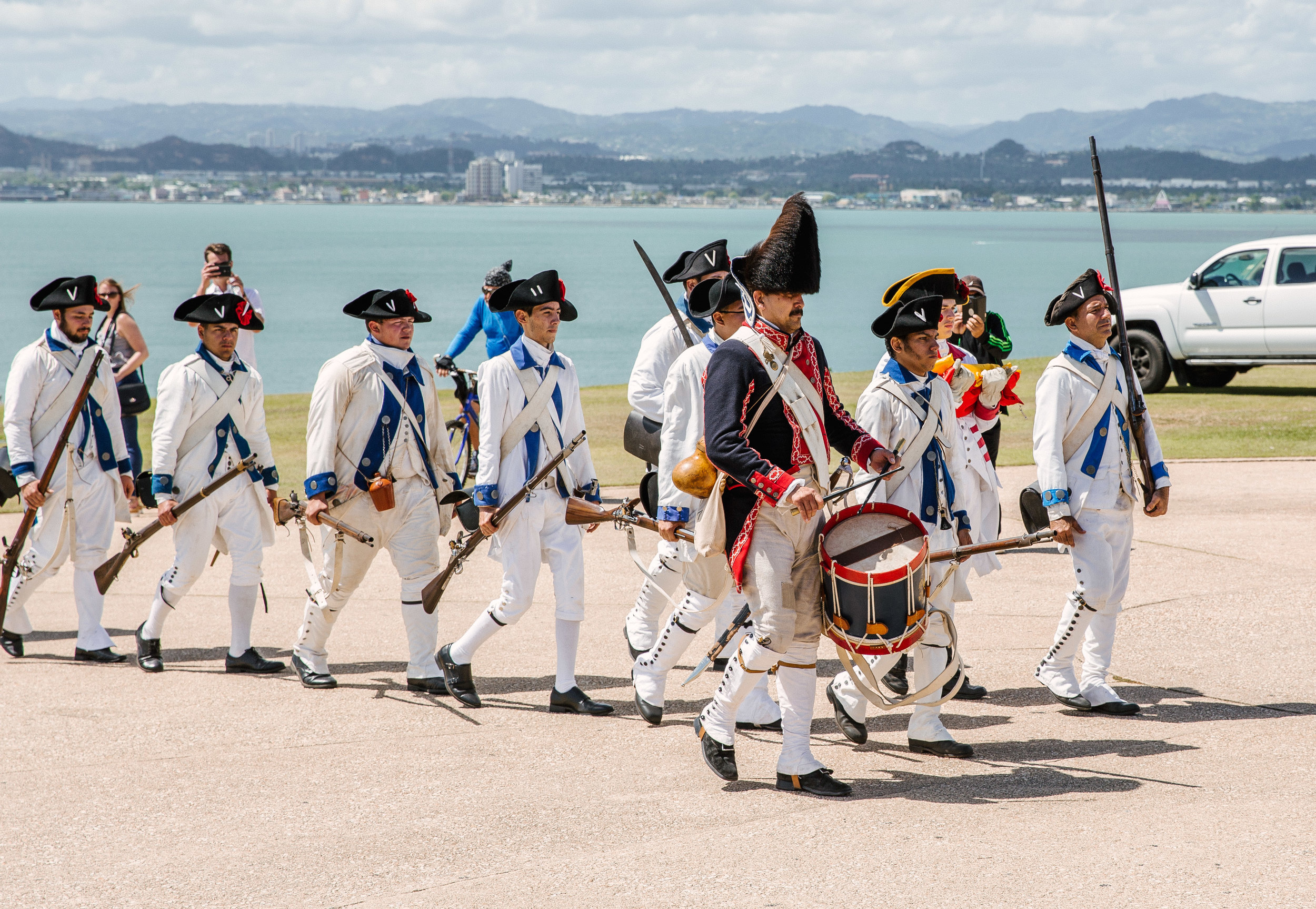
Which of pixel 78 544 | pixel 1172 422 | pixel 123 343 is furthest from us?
pixel 1172 422

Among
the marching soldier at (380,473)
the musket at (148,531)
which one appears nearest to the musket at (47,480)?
the musket at (148,531)

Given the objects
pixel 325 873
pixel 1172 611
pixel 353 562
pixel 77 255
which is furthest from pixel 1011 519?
pixel 77 255

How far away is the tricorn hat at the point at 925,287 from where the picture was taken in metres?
6.00

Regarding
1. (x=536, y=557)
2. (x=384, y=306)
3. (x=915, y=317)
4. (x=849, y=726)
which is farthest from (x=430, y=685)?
(x=915, y=317)

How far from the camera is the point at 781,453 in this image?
5262 mm

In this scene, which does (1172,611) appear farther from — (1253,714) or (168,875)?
(168,875)

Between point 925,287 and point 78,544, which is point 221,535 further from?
point 925,287

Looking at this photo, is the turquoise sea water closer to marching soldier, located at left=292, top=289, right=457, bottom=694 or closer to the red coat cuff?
marching soldier, located at left=292, top=289, right=457, bottom=694

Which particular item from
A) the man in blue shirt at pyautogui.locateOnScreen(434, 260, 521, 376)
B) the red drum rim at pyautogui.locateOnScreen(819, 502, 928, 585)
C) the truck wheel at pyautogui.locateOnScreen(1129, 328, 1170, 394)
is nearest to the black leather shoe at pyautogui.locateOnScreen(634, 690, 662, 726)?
the red drum rim at pyautogui.locateOnScreen(819, 502, 928, 585)

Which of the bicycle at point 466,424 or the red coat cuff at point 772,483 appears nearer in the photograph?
the red coat cuff at point 772,483

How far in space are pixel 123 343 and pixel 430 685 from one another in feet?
21.2

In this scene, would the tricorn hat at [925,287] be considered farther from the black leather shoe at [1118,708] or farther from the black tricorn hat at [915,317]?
the black leather shoe at [1118,708]

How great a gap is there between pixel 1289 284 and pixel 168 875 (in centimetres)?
1835

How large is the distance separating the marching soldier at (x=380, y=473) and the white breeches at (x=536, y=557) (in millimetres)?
580
